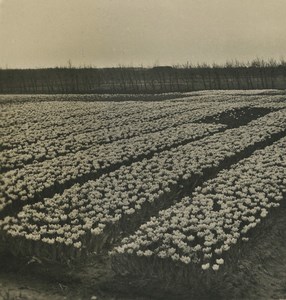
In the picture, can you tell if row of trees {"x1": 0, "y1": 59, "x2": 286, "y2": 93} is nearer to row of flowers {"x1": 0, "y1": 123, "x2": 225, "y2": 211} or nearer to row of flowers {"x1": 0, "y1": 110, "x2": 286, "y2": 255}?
row of flowers {"x1": 0, "y1": 123, "x2": 225, "y2": 211}

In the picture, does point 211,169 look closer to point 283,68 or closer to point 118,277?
point 118,277

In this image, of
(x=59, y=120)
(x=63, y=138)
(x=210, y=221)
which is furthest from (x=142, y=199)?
(x=59, y=120)

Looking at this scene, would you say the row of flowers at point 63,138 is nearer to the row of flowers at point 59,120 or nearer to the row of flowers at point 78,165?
the row of flowers at point 59,120

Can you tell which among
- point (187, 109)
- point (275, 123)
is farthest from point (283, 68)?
point (275, 123)

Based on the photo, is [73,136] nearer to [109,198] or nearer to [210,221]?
[109,198]

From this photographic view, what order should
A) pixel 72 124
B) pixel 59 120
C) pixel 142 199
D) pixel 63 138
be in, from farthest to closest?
pixel 59 120 < pixel 72 124 < pixel 63 138 < pixel 142 199
